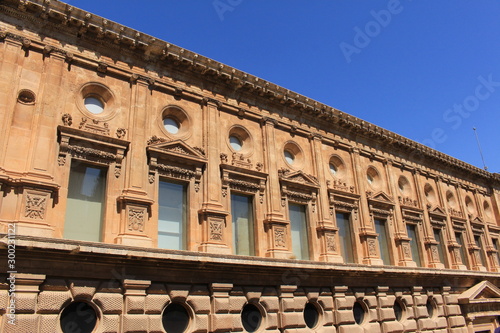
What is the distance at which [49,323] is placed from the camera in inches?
428

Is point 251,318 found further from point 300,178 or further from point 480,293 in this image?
point 480,293

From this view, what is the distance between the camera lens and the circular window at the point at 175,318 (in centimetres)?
1297

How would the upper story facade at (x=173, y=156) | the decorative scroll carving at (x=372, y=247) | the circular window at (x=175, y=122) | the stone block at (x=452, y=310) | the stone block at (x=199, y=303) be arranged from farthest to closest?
1. the stone block at (x=452, y=310)
2. the decorative scroll carving at (x=372, y=247)
3. the circular window at (x=175, y=122)
4. the stone block at (x=199, y=303)
5. the upper story facade at (x=173, y=156)

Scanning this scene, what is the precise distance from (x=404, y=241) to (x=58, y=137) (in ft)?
55.4

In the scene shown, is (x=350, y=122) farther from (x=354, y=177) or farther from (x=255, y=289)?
(x=255, y=289)

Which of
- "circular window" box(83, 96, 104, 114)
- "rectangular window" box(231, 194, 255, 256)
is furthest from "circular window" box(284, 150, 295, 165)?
"circular window" box(83, 96, 104, 114)

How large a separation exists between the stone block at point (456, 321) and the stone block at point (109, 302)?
1734 centimetres

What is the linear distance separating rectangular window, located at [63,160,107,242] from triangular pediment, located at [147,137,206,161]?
1.86 m

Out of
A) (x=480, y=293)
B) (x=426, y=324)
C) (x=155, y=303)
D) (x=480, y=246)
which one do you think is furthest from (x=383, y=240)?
(x=155, y=303)

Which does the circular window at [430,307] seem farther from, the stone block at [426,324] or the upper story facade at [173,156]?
the upper story facade at [173,156]

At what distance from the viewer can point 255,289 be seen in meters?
14.9

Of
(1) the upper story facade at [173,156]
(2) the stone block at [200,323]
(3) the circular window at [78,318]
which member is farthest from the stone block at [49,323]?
(2) the stone block at [200,323]

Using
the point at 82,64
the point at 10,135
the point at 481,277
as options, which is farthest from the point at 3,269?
the point at 481,277

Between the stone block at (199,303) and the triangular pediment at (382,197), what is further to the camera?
the triangular pediment at (382,197)
